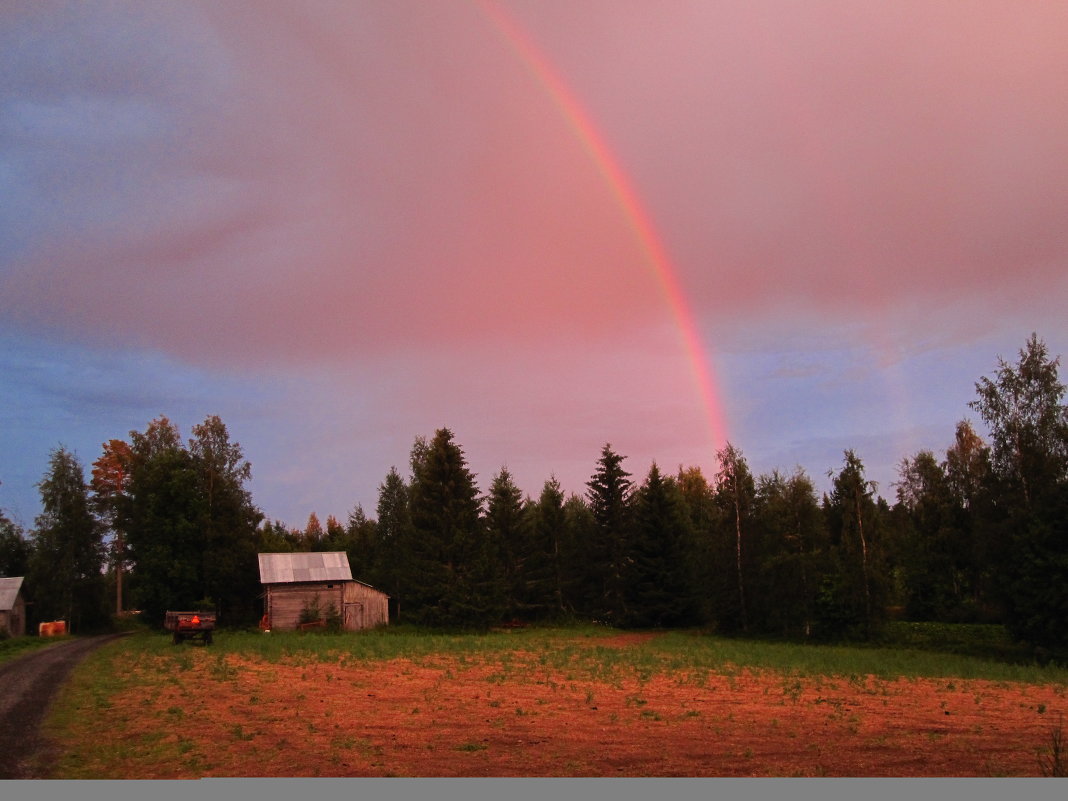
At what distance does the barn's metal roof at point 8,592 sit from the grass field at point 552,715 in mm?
24399

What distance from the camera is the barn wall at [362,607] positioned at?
162 feet

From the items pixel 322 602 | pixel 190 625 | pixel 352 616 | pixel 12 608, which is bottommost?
pixel 352 616

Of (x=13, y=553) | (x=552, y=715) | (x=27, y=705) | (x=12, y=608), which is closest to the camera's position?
(x=552, y=715)

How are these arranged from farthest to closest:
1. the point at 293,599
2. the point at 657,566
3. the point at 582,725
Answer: the point at 657,566, the point at 293,599, the point at 582,725

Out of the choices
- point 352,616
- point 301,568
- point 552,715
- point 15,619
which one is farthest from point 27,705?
point 15,619

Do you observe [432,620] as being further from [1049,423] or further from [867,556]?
[1049,423]

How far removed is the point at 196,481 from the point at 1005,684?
4990cm

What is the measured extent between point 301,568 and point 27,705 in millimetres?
32399

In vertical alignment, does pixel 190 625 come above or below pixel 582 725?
below

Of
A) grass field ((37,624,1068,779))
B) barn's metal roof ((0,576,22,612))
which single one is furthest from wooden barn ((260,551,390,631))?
grass field ((37,624,1068,779))

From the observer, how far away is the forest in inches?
1446

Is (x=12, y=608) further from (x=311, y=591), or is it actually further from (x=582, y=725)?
(x=582, y=725)

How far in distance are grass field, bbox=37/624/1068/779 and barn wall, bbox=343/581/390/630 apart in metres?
18.7

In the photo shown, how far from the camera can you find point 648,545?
55969mm
